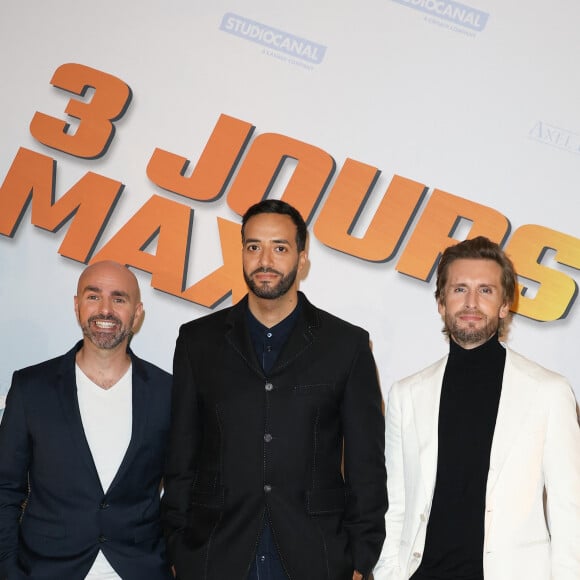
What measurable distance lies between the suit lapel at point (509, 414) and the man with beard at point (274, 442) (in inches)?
16.1

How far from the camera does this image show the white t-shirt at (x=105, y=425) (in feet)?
Result: 9.65

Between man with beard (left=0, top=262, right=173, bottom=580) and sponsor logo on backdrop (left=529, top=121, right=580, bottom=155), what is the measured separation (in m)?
2.20

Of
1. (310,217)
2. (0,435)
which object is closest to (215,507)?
(0,435)

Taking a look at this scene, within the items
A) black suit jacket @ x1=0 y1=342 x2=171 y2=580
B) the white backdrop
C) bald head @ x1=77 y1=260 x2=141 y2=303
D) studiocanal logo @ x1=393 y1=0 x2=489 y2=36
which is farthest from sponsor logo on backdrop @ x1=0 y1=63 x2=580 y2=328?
black suit jacket @ x1=0 y1=342 x2=171 y2=580

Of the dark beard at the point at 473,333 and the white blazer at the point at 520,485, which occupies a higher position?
the dark beard at the point at 473,333

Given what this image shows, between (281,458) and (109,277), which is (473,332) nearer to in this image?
(281,458)

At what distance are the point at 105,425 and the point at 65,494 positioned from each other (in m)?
0.28

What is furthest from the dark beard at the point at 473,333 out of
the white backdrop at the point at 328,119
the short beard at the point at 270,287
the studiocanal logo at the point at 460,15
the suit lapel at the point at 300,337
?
the studiocanal logo at the point at 460,15

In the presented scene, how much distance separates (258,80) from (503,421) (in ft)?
7.24

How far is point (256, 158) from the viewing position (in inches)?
164

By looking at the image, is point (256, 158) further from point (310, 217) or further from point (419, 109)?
point (419, 109)

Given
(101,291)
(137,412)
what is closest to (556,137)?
(101,291)

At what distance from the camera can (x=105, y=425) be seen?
3035mm

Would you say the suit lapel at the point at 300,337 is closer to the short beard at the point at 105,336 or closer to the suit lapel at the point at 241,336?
the suit lapel at the point at 241,336
